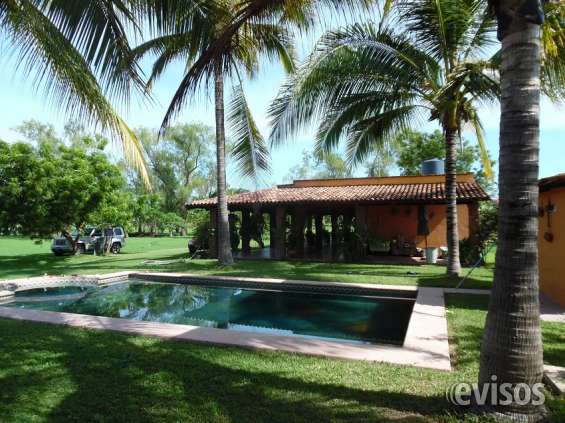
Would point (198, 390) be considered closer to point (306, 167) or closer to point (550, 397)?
point (550, 397)

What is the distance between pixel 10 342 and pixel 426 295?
24.9ft

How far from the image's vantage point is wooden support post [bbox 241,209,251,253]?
1917cm

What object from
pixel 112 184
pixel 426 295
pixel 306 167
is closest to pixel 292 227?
pixel 112 184

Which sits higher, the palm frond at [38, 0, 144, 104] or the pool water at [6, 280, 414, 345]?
the palm frond at [38, 0, 144, 104]

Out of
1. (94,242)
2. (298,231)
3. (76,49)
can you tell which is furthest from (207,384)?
(94,242)

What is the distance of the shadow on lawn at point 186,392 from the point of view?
10.5 feet

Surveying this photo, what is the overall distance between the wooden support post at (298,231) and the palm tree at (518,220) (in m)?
14.4

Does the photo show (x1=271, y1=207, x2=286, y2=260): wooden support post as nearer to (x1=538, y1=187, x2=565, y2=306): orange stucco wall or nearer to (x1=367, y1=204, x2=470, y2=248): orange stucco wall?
(x1=367, y1=204, x2=470, y2=248): orange stucco wall

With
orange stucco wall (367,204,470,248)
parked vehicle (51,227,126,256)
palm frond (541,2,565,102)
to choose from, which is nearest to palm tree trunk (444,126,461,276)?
palm frond (541,2,565,102)

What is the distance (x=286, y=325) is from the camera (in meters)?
8.08

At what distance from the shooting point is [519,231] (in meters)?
2.85

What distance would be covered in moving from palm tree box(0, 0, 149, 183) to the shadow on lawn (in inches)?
118

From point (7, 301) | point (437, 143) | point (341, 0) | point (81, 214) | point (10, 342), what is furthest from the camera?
point (437, 143)

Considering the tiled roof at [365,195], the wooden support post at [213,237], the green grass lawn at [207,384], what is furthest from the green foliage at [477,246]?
the wooden support post at [213,237]
